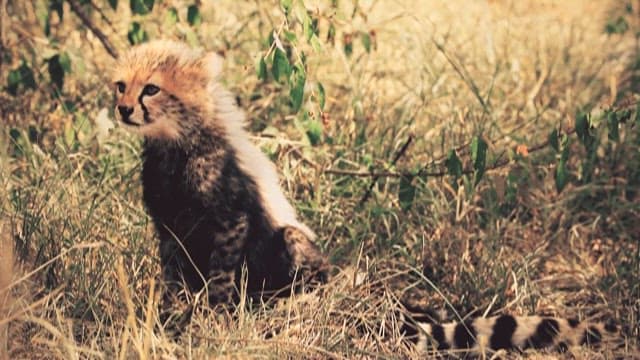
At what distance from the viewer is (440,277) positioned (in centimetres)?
473

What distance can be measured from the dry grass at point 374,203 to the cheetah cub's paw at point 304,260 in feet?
0.31

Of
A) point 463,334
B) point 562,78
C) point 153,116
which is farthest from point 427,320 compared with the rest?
point 562,78

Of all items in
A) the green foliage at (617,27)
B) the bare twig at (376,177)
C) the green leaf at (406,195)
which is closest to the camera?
the green leaf at (406,195)

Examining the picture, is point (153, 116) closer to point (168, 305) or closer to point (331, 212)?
point (168, 305)

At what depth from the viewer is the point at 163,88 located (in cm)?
418

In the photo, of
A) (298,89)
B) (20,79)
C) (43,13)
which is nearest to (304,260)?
(298,89)

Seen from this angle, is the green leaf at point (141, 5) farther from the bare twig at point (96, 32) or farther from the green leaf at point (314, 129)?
the green leaf at point (314, 129)

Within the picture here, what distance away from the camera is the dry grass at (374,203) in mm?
3805

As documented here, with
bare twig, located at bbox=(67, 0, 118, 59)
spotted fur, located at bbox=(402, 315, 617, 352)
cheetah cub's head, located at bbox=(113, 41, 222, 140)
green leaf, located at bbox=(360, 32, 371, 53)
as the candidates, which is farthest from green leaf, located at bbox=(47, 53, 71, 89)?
spotted fur, located at bbox=(402, 315, 617, 352)

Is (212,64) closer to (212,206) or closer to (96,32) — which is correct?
(212,206)

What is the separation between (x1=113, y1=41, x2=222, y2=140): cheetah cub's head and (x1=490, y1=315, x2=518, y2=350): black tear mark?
50.6 inches

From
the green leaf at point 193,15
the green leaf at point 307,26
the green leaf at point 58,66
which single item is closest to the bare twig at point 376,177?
the green leaf at point 307,26

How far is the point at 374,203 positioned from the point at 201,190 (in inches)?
39.6

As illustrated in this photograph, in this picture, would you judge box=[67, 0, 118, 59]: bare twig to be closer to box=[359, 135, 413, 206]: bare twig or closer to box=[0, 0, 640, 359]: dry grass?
box=[0, 0, 640, 359]: dry grass
